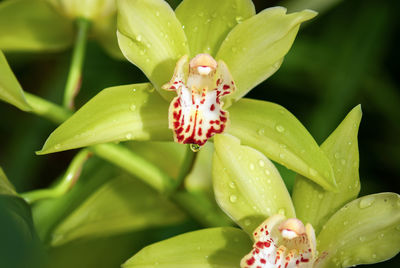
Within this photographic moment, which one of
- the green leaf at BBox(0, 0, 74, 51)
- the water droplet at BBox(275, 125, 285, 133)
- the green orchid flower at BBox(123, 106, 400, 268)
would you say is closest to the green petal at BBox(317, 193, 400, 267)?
the green orchid flower at BBox(123, 106, 400, 268)

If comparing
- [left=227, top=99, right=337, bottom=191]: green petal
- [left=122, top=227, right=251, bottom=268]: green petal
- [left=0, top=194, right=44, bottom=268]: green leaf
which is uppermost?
[left=227, top=99, right=337, bottom=191]: green petal

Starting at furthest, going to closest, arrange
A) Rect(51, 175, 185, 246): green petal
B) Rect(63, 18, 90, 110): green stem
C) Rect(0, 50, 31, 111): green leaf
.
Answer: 1. Rect(51, 175, 185, 246): green petal
2. Rect(63, 18, 90, 110): green stem
3. Rect(0, 50, 31, 111): green leaf

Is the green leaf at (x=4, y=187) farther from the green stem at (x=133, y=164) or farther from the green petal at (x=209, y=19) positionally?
the green petal at (x=209, y=19)

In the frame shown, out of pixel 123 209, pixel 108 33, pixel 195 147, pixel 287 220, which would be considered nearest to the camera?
pixel 287 220

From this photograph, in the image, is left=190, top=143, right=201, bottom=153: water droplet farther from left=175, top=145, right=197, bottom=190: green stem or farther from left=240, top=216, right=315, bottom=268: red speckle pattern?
left=240, top=216, right=315, bottom=268: red speckle pattern

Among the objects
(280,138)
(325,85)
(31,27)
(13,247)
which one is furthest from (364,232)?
(31,27)

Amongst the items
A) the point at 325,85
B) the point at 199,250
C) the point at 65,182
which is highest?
the point at 325,85

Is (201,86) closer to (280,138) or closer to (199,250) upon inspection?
(280,138)
